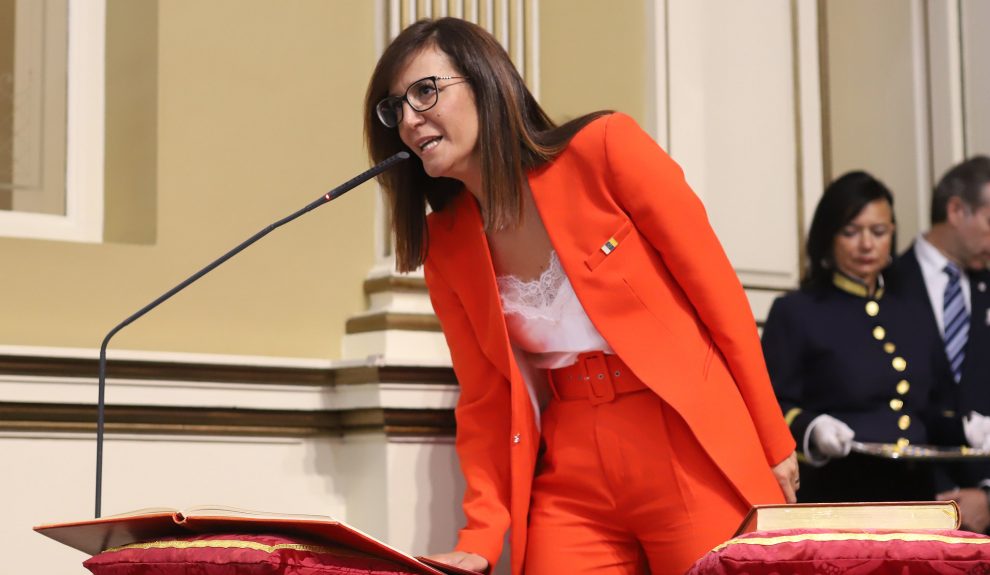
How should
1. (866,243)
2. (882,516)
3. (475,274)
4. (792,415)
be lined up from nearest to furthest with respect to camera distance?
(882,516)
(475,274)
(792,415)
(866,243)

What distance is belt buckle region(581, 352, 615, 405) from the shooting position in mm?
2326

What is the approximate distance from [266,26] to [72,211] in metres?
0.57

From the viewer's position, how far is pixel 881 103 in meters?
4.04

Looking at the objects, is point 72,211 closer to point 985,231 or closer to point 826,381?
point 826,381

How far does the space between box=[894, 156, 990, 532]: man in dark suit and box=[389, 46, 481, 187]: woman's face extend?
1607mm

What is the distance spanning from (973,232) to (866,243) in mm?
423

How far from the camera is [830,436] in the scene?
3066 mm

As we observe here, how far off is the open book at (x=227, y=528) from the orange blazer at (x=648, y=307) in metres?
0.55

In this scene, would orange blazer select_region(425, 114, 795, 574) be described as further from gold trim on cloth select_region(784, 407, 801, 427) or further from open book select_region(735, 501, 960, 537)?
gold trim on cloth select_region(784, 407, 801, 427)

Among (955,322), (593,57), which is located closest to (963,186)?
(955,322)

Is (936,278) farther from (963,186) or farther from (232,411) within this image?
(232,411)

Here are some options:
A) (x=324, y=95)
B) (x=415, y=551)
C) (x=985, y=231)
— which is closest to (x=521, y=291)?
(x=415, y=551)

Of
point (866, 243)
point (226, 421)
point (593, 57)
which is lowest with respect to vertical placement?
point (226, 421)

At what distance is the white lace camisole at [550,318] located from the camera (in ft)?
7.73
